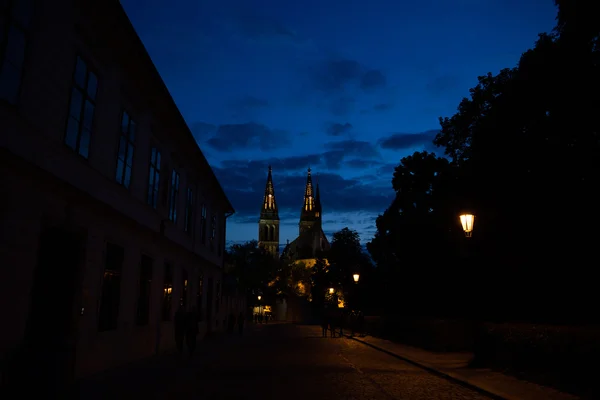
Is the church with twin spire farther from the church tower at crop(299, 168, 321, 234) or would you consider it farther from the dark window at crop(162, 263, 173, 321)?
the dark window at crop(162, 263, 173, 321)

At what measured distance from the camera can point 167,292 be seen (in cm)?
2050

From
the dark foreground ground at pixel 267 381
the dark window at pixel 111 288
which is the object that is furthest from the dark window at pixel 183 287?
the dark window at pixel 111 288

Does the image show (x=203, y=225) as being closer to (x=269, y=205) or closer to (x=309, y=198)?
(x=269, y=205)

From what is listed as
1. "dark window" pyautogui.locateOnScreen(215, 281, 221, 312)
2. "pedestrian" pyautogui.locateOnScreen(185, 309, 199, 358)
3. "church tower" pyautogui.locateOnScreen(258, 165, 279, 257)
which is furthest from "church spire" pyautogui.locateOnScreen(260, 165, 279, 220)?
"pedestrian" pyautogui.locateOnScreen(185, 309, 199, 358)

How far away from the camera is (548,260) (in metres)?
18.4

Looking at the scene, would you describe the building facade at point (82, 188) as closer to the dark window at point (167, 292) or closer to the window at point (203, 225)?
the dark window at point (167, 292)

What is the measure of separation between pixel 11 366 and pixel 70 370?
2457 millimetres

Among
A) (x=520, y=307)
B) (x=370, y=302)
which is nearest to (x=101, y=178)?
(x=520, y=307)

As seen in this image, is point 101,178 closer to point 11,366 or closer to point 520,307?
point 11,366

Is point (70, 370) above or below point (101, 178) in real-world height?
below

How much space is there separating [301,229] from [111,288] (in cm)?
14571

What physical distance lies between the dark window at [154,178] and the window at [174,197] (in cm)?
203

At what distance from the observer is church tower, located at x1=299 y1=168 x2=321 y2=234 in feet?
523

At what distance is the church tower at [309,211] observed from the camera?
159m
